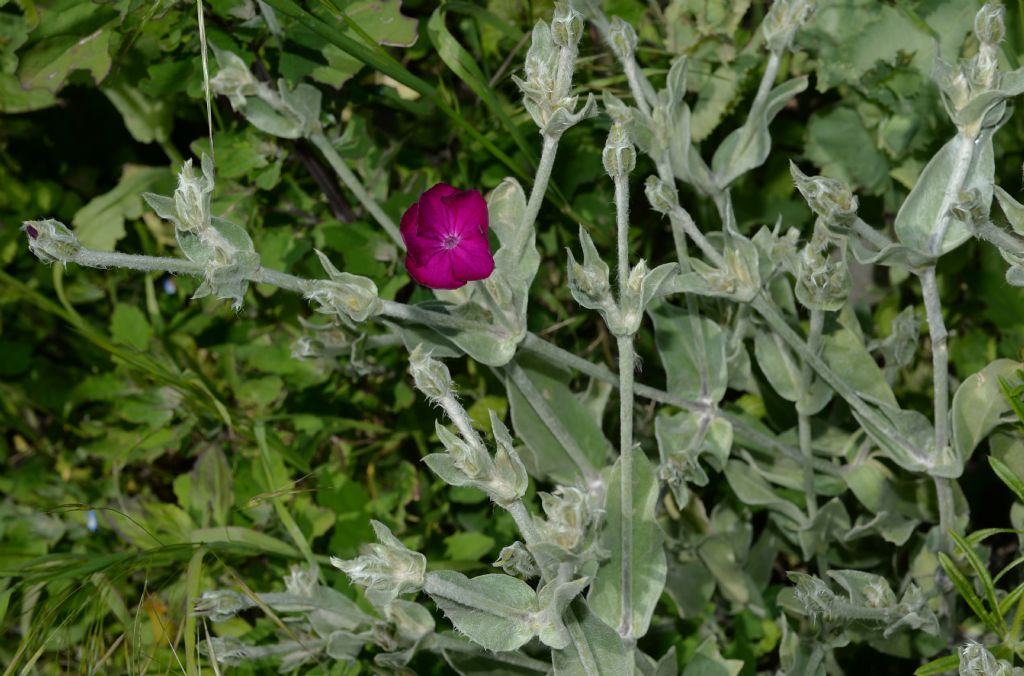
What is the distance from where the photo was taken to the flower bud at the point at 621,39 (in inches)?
53.4

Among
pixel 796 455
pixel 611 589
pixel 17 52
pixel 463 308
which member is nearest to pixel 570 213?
pixel 463 308

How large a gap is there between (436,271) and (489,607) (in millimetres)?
360

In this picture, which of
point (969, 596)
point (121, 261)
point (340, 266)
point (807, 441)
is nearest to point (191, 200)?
point (121, 261)

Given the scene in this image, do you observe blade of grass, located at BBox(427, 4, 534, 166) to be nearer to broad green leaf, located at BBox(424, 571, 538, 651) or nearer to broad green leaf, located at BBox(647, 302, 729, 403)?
broad green leaf, located at BBox(647, 302, 729, 403)

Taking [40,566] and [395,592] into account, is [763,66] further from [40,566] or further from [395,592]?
[40,566]

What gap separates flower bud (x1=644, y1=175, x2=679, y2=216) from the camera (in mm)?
1299

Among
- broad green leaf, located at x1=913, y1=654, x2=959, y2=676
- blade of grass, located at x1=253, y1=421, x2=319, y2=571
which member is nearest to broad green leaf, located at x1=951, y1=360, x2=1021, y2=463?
broad green leaf, located at x1=913, y1=654, x2=959, y2=676

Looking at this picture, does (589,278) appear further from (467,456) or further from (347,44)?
(347,44)

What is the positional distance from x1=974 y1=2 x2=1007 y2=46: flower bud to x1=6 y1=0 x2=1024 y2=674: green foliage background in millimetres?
286

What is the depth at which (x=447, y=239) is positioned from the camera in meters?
1.18

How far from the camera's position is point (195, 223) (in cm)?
114

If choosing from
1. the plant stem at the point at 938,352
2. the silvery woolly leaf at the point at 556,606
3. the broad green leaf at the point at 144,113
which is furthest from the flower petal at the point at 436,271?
the broad green leaf at the point at 144,113

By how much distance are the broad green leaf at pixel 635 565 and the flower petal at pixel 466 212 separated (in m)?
0.32

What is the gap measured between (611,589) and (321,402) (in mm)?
744
